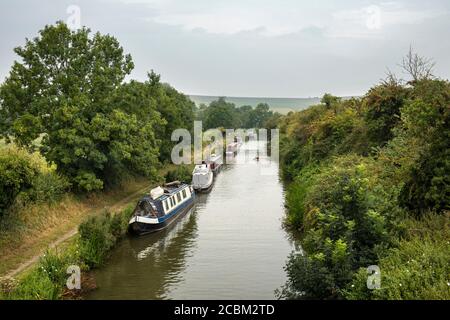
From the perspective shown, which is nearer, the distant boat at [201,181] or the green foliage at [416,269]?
the green foliage at [416,269]

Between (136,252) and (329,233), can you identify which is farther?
(136,252)

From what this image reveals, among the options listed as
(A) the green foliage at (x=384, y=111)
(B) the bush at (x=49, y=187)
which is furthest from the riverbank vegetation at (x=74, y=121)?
(A) the green foliage at (x=384, y=111)

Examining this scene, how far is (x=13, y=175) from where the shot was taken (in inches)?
659

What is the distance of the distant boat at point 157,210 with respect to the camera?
23375 millimetres

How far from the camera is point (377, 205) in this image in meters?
14.4

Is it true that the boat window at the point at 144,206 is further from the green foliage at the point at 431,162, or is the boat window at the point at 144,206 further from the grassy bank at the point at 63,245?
the green foliage at the point at 431,162

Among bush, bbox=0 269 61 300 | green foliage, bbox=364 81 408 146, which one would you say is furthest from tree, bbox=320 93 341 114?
bush, bbox=0 269 61 300

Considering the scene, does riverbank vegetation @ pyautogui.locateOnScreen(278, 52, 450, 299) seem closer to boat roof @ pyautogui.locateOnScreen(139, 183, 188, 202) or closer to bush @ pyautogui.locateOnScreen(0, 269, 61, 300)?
bush @ pyautogui.locateOnScreen(0, 269, 61, 300)

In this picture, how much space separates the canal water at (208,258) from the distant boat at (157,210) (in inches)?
17.4

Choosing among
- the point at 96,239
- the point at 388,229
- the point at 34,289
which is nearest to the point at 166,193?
the point at 96,239

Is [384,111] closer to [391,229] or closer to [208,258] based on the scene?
[208,258]
